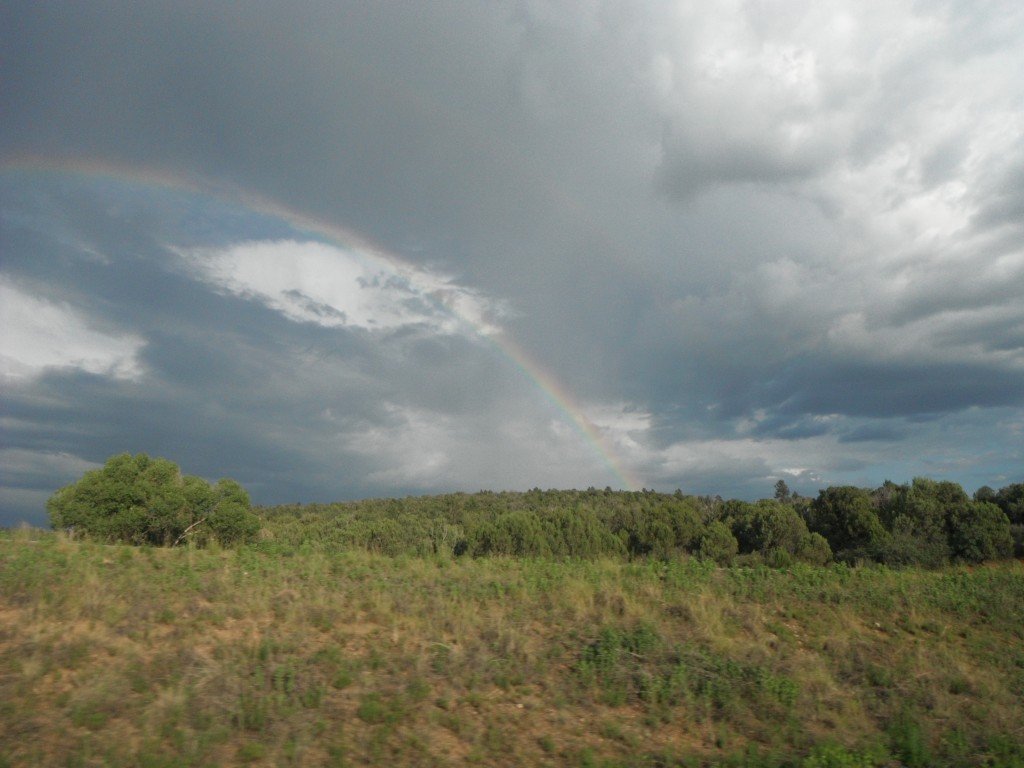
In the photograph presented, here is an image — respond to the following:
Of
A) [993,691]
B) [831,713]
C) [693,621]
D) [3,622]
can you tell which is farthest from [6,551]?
[993,691]

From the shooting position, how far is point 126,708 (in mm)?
8156

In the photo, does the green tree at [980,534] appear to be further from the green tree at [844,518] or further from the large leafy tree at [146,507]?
the large leafy tree at [146,507]

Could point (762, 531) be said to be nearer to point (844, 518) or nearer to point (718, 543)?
point (718, 543)

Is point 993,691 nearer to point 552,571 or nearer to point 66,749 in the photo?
point 552,571

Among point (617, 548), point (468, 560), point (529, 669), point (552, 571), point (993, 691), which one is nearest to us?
point (529, 669)

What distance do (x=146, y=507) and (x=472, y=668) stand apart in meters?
23.8

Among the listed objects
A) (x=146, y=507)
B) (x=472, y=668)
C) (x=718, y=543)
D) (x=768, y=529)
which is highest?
(x=146, y=507)

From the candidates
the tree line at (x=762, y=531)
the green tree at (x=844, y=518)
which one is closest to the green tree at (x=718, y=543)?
the tree line at (x=762, y=531)

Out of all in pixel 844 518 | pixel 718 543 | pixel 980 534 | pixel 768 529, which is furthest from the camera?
pixel 844 518

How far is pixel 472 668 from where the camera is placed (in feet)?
33.4

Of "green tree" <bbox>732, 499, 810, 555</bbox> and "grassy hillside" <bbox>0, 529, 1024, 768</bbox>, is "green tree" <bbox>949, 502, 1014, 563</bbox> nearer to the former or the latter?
"green tree" <bbox>732, 499, 810, 555</bbox>

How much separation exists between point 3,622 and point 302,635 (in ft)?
14.2

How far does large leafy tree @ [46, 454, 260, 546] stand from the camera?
27516 mm

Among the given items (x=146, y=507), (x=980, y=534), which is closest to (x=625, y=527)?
(x=980, y=534)
